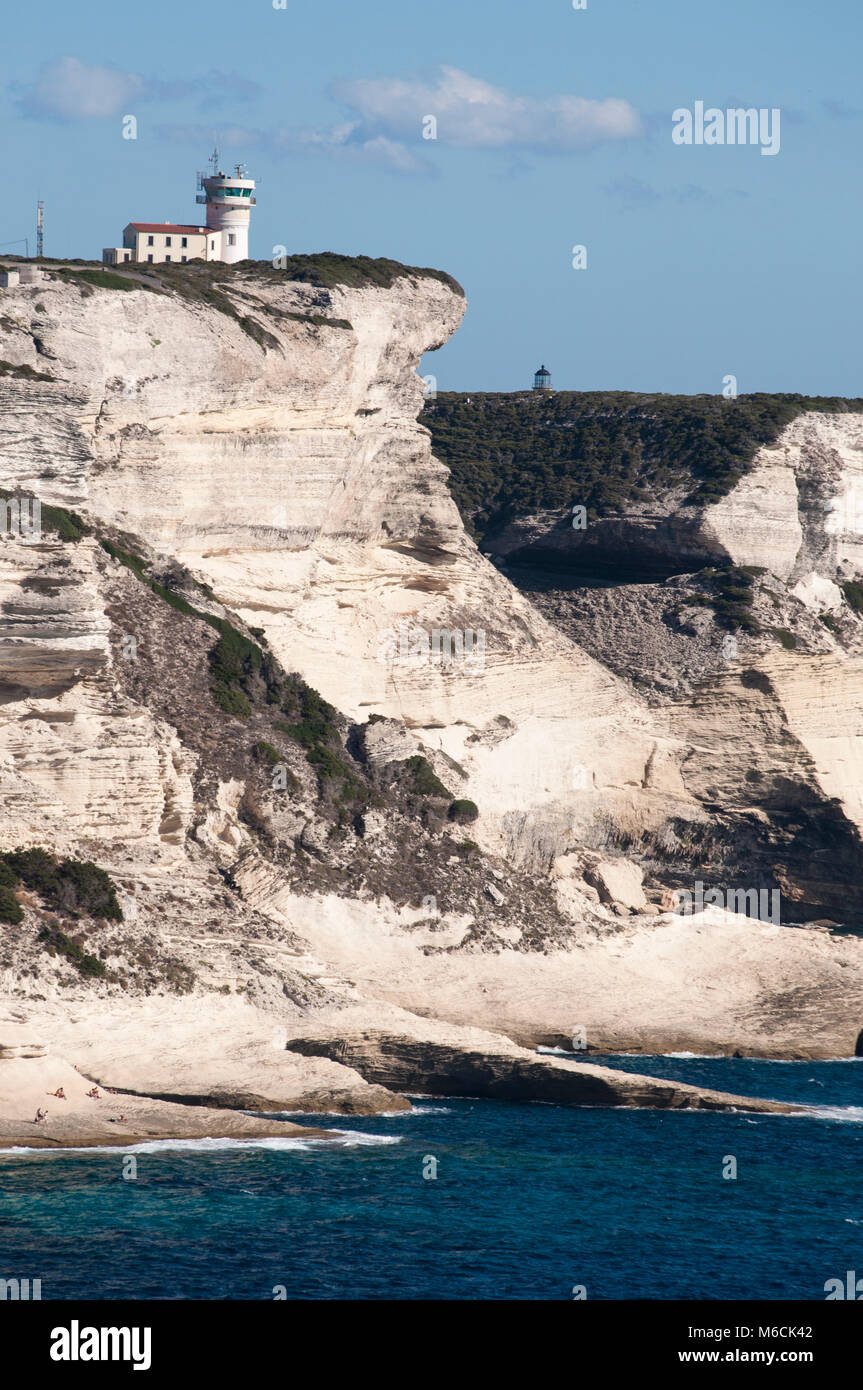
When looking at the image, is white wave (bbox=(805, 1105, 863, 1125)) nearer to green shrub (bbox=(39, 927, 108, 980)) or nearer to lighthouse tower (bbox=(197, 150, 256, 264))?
green shrub (bbox=(39, 927, 108, 980))

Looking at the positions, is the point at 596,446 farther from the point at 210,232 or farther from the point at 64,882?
the point at 64,882

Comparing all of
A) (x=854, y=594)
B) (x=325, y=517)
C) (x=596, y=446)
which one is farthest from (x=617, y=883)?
(x=596, y=446)

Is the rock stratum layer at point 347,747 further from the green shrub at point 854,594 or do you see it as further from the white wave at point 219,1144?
the green shrub at point 854,594

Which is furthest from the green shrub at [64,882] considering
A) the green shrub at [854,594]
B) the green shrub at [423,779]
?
the green shrub at [854,594]

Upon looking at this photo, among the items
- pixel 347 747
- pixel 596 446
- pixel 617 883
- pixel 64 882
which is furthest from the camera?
pixel 596 446

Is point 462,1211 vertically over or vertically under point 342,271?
under

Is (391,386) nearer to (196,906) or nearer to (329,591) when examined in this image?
(329,591)

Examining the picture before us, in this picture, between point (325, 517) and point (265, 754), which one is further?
point (325, 517)
